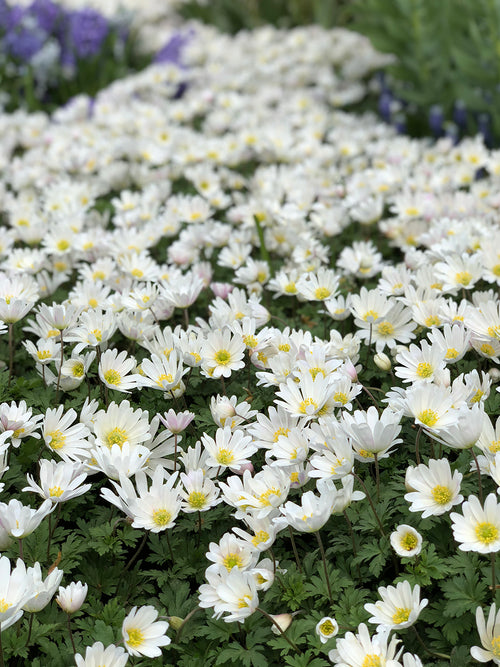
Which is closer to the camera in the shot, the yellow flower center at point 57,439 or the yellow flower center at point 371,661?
the yellow flower center at point 371,661

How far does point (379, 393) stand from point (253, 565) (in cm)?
95

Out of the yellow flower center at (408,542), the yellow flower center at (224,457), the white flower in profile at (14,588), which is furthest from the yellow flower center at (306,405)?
the white flower in profile at (14,588)

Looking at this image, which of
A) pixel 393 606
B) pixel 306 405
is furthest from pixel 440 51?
pixel 393 606

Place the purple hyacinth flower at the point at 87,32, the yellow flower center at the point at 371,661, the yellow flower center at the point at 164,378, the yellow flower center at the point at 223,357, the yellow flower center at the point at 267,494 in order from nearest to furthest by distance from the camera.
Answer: the yellow flower center at the point at 371,661
the yellow flower center at the point at 267,494
the yellow flower center at the point at 164,378
the yellow flower center at the point at 223,357
the purple hyacinth flower at the point at 87,32

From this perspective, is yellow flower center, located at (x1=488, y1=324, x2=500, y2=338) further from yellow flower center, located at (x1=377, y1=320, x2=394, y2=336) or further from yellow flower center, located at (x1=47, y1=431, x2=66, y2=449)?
yellow flower center, located at (x1=47, y1=431, x2=66, y2=449)

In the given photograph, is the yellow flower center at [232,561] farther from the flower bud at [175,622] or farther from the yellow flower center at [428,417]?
the yellow flower center at [428,417]

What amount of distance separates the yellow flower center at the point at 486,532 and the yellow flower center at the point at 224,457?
2.43 ft

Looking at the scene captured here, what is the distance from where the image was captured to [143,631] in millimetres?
1800

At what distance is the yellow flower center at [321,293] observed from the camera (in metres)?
2.89

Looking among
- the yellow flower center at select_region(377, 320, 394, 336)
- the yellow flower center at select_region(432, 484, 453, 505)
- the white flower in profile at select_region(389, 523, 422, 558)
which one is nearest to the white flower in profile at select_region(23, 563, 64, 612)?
the white flower in profile at select_region(389, 523, 422, 558)

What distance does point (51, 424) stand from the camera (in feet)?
7.41

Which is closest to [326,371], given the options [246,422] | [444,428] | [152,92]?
[246,422]

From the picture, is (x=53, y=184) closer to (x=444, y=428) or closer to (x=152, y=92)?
(x=152, y=92)

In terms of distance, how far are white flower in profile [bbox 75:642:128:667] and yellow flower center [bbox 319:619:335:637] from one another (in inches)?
19.9
